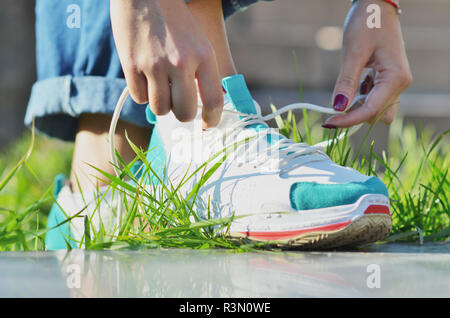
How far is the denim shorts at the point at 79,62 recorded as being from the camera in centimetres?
131

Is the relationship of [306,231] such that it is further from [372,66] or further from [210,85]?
[372,66]

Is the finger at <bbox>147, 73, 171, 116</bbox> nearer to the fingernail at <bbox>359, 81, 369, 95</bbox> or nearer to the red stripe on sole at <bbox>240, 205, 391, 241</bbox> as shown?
the red stripe on sole at <bbox>240, 205, 391, 241</bbox>

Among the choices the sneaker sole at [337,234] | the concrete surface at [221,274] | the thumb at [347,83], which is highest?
the thumb at [347,83]

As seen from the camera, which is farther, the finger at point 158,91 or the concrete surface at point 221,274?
the finger at point 158,91

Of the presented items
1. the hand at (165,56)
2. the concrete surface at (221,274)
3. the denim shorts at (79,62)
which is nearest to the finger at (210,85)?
the hand at (165,56)

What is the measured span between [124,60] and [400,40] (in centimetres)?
62

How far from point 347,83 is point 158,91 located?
440 millimetres

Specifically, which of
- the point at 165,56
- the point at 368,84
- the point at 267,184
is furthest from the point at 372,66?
the point at 165,56

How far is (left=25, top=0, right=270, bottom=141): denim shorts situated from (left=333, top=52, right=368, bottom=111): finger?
278mm

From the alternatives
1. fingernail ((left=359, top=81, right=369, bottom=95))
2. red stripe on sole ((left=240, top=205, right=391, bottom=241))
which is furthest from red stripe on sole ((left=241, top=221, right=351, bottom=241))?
fingernail ((left=359, top=81, right=369, bottom=95))

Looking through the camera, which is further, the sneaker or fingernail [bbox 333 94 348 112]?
fingernail [bbox 333 94 348 112]

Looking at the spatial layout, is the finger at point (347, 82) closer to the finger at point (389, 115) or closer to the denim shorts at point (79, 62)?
the finger at point (389, 115)

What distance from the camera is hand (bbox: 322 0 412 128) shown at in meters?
1.17

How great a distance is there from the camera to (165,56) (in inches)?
34.8
